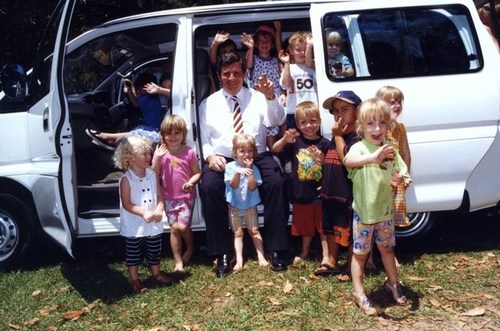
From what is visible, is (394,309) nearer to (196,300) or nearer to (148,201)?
(196,300)

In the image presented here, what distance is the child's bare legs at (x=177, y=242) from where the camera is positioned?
4.97 meters

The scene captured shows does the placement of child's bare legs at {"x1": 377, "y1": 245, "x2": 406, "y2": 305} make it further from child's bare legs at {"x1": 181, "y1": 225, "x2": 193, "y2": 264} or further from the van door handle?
the van door handle

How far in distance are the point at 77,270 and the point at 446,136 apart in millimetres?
3442

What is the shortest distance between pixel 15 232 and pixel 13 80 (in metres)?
1.35

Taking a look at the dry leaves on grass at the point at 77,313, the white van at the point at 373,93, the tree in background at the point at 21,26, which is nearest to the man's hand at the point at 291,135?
the white van at the point at 373,93

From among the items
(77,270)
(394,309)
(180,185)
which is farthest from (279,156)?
(77,270)

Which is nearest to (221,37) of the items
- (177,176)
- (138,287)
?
(177,176)

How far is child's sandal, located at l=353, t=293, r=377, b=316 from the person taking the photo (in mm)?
4012

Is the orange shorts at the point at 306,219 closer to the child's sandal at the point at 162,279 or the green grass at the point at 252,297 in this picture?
the green grass at the point at 252,297

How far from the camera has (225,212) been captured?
494 centimetres

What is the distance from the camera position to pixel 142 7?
49.8 feet

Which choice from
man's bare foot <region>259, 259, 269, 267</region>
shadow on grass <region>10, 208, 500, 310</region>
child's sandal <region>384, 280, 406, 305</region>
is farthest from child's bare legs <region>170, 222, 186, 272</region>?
child's sandal <region>384, 280, 406, 305</region>

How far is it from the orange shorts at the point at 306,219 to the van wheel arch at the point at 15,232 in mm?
2308

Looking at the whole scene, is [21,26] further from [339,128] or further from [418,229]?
[418,229]
